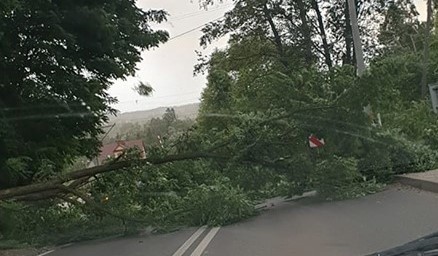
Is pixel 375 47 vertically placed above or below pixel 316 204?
above

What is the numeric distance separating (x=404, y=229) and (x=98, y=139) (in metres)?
6.55

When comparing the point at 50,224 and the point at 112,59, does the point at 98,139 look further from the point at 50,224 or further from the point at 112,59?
the point at 50,224

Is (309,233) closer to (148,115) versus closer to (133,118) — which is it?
(148,115)

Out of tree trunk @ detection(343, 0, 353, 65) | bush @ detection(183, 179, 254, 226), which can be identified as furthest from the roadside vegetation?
tree trunk @ detection(343, 0, 353, 65)

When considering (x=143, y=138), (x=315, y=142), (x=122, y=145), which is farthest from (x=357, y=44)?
(x=122, y=145)

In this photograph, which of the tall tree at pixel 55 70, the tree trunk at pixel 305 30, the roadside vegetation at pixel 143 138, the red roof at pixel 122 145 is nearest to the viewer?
the roadside vegetation at pixel 143 138

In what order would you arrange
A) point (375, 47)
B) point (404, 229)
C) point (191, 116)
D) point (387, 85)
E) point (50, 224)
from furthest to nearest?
1. point (375, 47)
2. point (191, 116)
3. point (387, 85)
4. point (50, 224)
5. point (404, 229)

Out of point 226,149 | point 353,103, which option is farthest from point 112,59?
point 353,103

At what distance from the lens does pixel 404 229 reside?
299 inches

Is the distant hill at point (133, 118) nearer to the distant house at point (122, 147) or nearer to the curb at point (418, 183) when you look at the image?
the distant house at point (122, 147)

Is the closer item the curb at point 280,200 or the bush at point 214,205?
the bush at point 214,205

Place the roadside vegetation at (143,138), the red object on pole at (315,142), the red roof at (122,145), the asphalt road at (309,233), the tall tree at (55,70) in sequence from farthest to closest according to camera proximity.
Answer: the red object on pole at (315,142)
the red roof at (122,145)
the tall tree at (55,70)
the roadside vegetation at (143,138)
the asphalt road at (309,233)

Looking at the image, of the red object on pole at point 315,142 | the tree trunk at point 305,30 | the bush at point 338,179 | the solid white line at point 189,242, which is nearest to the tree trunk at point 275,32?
the tree trunk at point 305,30

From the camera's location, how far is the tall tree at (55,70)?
9.95 m
